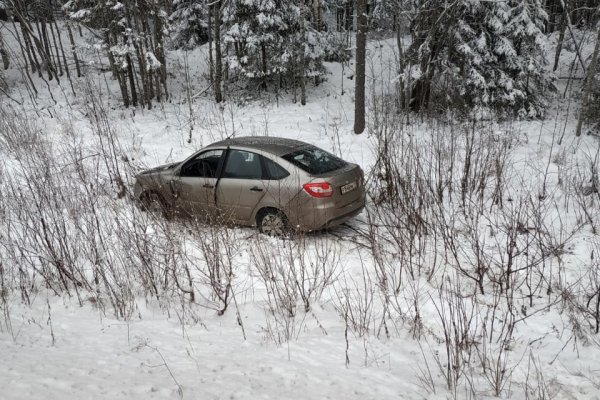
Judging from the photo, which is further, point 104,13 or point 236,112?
point 236,112

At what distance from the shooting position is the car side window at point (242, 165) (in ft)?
21.3

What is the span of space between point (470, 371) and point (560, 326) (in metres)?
1.58

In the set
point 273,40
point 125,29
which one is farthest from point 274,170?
point 125,29

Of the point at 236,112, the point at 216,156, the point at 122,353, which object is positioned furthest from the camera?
the point at 236,112

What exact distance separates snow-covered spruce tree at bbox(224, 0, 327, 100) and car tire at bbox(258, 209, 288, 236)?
1209 centimetres

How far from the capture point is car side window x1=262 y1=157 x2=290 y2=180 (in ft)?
20.4

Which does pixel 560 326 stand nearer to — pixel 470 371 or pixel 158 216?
pixel 470 371

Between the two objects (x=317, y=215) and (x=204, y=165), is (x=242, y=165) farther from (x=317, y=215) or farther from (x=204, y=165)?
(x=317, y=215)

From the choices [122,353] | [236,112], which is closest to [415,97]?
[236,112]

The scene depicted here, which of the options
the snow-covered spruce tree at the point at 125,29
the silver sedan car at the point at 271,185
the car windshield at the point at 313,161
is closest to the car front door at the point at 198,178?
the silver sedan car at the point at 271,185

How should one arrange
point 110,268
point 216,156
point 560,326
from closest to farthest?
1. point 560,326
2. point 110,268
3. point 216,156

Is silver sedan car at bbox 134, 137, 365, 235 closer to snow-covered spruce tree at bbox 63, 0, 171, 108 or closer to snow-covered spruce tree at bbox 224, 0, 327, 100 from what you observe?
snow-covered spruce tree at bbox 224, 0, 327, 100

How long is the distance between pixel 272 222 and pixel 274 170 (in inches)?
33.5

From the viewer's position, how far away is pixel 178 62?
22641mm
